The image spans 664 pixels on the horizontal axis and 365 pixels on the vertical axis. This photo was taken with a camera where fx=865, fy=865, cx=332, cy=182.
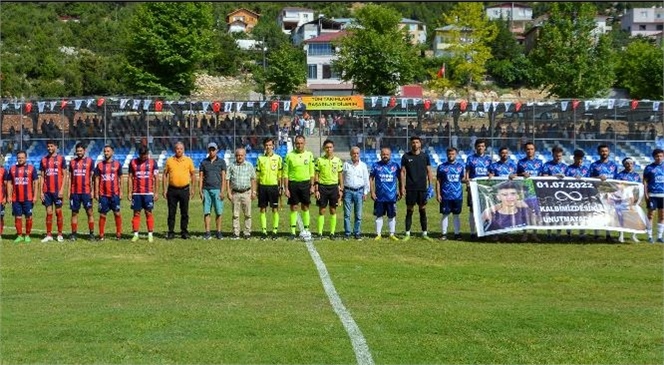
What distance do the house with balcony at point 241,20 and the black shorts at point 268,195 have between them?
119 metres

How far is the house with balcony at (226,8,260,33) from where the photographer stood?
137 m

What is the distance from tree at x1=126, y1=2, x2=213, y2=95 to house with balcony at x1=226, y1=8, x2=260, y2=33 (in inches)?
2539

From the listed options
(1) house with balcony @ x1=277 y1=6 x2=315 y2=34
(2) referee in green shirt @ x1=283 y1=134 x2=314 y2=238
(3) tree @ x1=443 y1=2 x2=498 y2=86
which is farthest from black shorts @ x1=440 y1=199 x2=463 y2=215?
(1) house with balcony @ x1=277 y1=6 x2=315 y2=34

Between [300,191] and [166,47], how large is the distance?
53354 mm

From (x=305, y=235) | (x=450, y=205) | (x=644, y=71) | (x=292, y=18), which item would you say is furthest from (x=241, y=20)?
(x=305, y=235)

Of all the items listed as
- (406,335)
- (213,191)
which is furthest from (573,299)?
(213,191)

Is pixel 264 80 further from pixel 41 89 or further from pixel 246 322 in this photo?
pixel 246 322

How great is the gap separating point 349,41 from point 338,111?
31.4 meters

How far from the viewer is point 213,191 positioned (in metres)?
18.0

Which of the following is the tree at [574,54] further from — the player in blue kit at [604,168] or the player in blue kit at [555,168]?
the player in blue kit at [555,168]

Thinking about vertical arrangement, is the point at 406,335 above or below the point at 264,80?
below

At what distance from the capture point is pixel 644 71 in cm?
8619

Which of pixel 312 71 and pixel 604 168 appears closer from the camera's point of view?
pixel 604 168

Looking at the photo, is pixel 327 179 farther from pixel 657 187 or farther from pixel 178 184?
pixel 657 187
